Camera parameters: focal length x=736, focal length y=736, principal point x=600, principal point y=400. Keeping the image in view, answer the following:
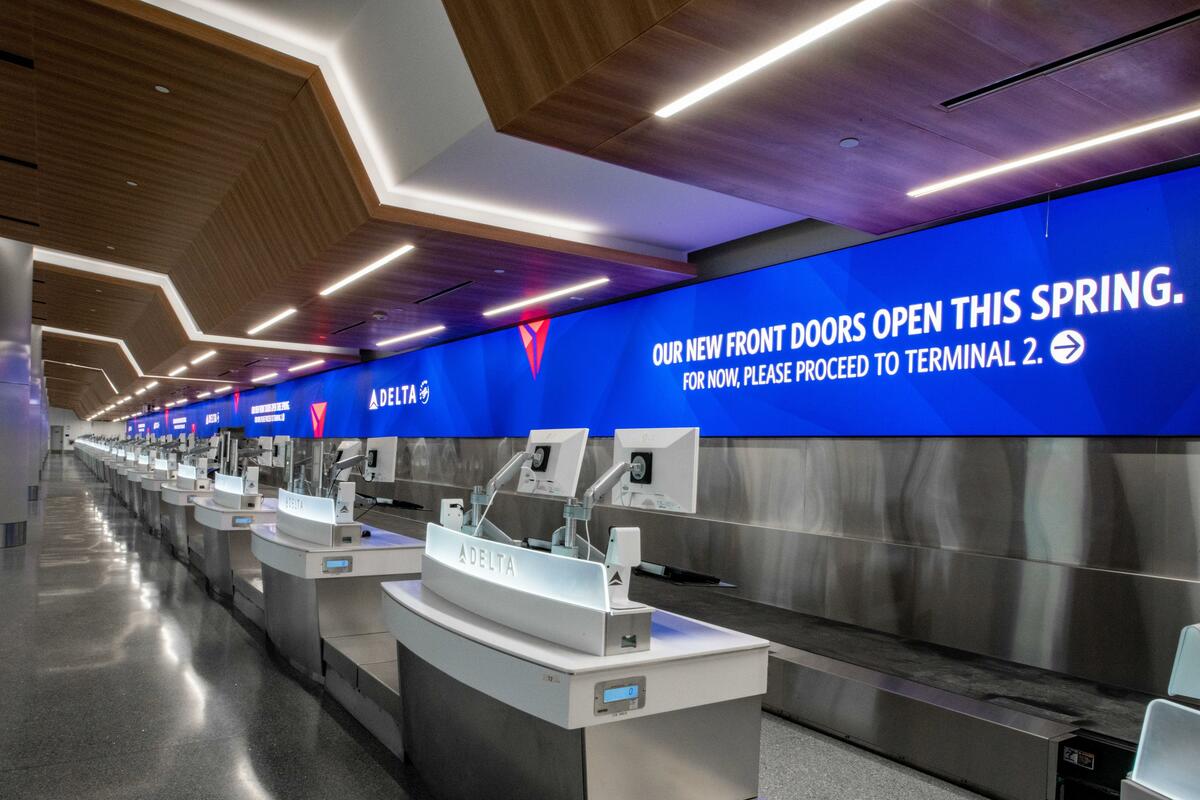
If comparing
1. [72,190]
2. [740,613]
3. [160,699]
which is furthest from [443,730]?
[72,190]

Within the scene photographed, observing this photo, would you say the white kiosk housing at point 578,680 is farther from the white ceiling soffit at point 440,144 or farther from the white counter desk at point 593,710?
the white ceiling soffit at point 440,144

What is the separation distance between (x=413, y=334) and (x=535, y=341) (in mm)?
2397

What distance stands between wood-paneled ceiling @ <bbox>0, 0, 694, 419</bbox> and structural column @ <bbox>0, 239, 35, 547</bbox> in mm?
491

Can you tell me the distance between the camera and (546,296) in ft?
25.2

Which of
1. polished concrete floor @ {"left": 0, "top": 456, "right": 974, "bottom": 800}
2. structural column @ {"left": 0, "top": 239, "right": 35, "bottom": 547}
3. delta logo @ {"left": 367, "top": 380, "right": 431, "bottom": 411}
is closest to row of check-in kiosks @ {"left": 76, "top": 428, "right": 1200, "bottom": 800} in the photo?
polished concrete floor @ {"left": 0, "top": 456, "right": 974, "bottom": 800}

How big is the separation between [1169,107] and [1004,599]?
260cm

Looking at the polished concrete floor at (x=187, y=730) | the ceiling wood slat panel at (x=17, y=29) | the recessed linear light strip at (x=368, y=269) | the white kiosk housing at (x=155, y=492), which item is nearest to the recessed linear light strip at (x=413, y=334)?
the recessed linear light strip at (x=368, y=269)

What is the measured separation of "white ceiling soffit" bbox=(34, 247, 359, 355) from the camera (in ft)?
36.2

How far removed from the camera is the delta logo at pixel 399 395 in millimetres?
11234

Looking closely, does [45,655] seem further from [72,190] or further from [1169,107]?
[1169,107]

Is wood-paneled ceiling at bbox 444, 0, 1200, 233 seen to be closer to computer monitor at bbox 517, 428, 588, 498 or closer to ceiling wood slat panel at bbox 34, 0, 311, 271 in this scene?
computer monitor at bbox 517, 428, 588, 498

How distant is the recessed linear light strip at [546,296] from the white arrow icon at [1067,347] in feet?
12.5

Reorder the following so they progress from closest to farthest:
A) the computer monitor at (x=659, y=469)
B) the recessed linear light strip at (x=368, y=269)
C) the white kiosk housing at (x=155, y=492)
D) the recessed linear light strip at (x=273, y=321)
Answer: the computer monitor at (x=659, y=469), the recessed linear light strip at (x=368, y=269), the recessed linear light strip at (x=273, y=321), the white kiosk housing at (x=155, y=492)

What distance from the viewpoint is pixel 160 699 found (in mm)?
3713
